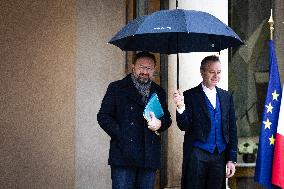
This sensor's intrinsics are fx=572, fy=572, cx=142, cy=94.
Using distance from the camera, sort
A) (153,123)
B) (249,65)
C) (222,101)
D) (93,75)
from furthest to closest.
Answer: (249,65), (93,75), (222,101), (153,123)

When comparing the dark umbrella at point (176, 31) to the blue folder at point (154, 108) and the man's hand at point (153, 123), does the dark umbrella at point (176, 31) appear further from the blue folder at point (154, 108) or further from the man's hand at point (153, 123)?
the man's hand at point (153, 123)

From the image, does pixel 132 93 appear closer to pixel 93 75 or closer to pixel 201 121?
pixel 201 121

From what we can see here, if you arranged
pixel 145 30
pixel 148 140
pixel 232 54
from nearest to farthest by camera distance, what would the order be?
pixel 145 30, pixel 148 140, pixel 232 54

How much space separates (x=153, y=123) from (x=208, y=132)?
0.54 meters

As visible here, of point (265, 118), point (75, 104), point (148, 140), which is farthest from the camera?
point (75, 104)

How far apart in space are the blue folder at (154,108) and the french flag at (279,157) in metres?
1.18

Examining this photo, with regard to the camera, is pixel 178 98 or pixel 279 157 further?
pixel 279 157

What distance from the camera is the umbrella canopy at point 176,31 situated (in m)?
4.37

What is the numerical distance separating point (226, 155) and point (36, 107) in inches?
97.0

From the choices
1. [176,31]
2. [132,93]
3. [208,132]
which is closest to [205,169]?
[208,132]

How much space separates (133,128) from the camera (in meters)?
4.74

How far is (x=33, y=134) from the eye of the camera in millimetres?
6480

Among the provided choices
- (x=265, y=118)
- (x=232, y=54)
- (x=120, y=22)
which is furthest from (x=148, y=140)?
(x=232, y=54)

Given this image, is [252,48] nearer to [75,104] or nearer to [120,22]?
[120,22]
